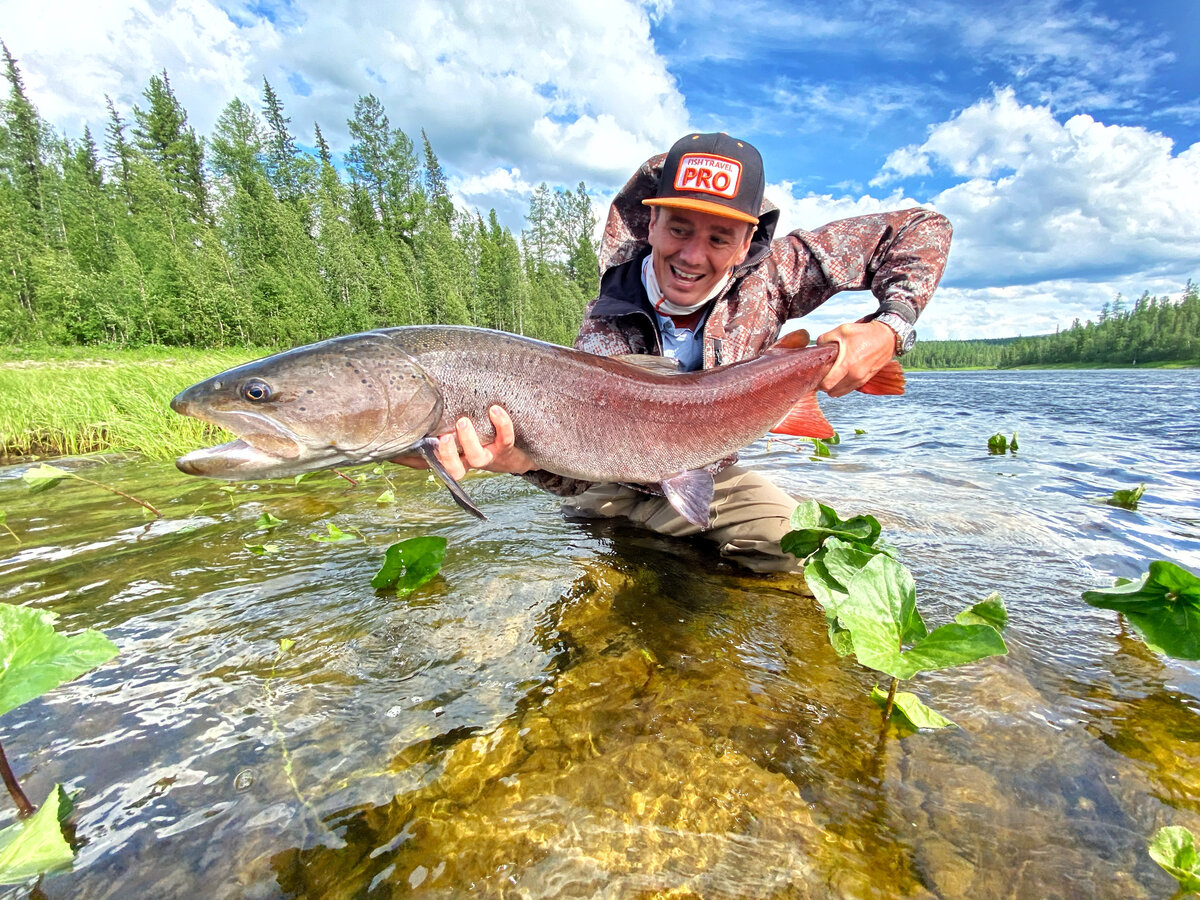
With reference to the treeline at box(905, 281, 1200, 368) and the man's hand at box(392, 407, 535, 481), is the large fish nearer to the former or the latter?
the man's hand at box(392, 407, 535, 481)

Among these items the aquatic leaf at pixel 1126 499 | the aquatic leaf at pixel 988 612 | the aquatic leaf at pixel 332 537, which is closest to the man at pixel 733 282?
the aquatic leaf at pixel 332 537

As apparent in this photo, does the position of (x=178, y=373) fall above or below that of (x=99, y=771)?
above

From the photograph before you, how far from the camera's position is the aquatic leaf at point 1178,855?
1.28 meters

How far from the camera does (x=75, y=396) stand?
9633mm

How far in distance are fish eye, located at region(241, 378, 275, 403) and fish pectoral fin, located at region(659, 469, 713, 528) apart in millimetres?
2060

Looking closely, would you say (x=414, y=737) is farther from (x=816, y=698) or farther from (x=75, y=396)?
(x=75, y=396)

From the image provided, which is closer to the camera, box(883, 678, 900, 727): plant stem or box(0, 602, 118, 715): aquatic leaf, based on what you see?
box(0, 602, 118, 715): aquatic leaf

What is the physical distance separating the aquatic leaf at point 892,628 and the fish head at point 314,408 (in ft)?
6.77

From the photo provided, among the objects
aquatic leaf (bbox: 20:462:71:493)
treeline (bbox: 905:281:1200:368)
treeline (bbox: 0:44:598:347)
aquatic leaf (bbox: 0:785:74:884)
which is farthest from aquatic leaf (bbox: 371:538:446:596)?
treeline (bbox: 905:281:1200:368)

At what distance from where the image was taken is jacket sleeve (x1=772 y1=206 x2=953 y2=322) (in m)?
3.39

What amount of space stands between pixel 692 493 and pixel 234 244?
4647 centimetres

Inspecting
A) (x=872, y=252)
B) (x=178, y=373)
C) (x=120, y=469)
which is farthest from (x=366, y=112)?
(x=872, y=252)

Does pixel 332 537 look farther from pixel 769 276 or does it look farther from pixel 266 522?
pixel 769 276

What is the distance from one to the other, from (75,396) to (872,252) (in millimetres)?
12974
